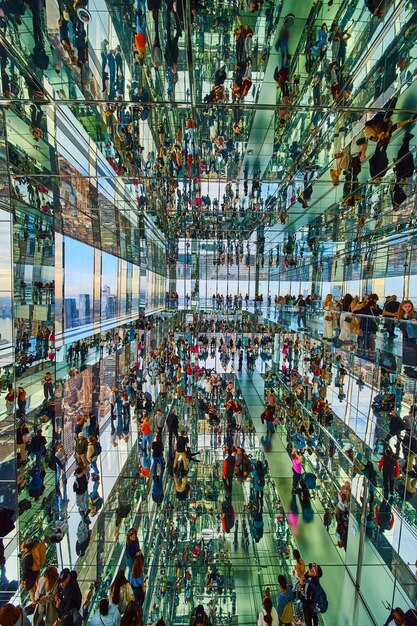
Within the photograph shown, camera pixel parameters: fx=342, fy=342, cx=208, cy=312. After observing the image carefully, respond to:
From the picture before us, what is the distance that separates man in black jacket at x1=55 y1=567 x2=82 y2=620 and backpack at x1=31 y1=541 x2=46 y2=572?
0.46m

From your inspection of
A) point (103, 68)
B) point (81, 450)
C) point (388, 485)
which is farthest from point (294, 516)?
point (103, 68)

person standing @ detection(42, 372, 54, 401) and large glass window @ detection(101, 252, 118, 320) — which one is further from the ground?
large glass window @ detection(101, 252, 118, 320)

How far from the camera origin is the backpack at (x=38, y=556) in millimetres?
5023

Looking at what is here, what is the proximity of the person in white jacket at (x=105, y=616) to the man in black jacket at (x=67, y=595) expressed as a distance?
391 millimetres

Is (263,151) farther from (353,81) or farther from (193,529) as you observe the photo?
(193,529)

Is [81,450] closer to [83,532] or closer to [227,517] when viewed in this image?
[83,532]

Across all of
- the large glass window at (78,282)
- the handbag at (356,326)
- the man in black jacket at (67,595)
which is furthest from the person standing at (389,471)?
the large glass window at (78,282)

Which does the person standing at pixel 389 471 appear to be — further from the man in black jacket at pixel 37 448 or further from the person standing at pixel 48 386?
the person standing at pixel 48 386

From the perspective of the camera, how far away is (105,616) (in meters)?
5.23

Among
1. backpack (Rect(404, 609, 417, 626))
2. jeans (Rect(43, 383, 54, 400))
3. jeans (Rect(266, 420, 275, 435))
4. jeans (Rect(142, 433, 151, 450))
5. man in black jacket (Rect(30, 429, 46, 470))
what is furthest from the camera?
jeans (Rect(266, 420, 275, 435))

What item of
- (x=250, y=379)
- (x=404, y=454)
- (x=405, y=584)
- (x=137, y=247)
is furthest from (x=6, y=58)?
(x=250, y=379)

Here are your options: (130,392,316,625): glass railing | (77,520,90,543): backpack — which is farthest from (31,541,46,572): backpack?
(130,392,316,625): glass railing

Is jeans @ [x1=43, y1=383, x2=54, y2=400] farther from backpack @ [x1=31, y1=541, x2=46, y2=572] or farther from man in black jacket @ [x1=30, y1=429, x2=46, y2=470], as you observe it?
backpack @ [x1=31, y1=541, x2=46, y2=572]

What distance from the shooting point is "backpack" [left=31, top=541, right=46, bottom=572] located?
5023 mm
